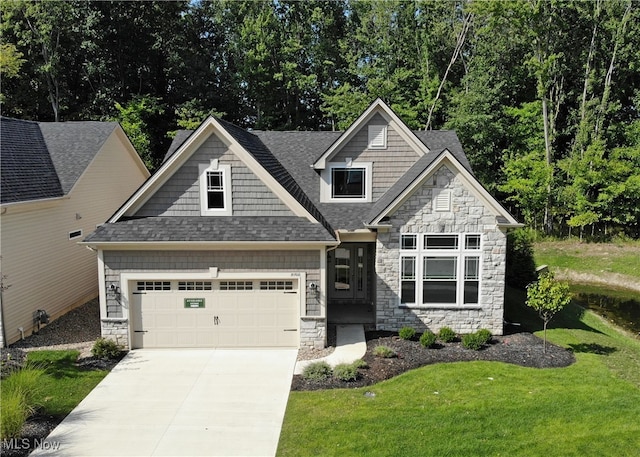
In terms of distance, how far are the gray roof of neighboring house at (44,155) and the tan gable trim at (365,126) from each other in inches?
354

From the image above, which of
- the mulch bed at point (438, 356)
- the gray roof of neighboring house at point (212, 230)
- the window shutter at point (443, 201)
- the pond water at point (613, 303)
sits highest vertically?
the window shutter at point (443, 201)

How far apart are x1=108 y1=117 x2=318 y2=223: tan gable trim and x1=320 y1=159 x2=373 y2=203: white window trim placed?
3560 mm

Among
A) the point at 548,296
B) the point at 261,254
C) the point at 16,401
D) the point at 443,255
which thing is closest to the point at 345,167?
the point at 443,255

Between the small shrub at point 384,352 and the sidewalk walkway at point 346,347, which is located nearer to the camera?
the sidewalk walkway at point 346,347

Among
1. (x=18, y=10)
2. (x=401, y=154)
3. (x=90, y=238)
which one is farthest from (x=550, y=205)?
(x=18, y=10)

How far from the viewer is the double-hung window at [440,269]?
547 inches

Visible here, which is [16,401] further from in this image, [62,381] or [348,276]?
[348,276]

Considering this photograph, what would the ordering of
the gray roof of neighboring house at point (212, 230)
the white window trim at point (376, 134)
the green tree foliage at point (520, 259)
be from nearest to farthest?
the gray roof of neighboring house at point (212, 230) < the white window trim at point (376, 134) < the green tree foliage at point (520, 259)

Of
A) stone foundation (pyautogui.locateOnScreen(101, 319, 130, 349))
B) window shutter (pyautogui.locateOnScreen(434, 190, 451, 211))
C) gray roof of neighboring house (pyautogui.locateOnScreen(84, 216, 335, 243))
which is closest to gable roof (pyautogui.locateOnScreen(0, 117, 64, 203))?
gray roof of neighboring house (pyautogui.locateOnScreen(84, 216, 335, 243))

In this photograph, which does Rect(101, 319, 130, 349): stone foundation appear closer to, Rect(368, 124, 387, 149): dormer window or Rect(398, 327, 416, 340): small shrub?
Rect(398, 327, 416, 340): small shrub

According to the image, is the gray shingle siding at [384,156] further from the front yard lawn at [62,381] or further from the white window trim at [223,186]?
the front yard lawn at [62,381]

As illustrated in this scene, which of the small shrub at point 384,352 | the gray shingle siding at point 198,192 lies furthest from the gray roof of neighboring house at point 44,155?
the small shrub at point 384,352

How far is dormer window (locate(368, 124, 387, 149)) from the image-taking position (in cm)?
1644

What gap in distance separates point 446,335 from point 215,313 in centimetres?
669
